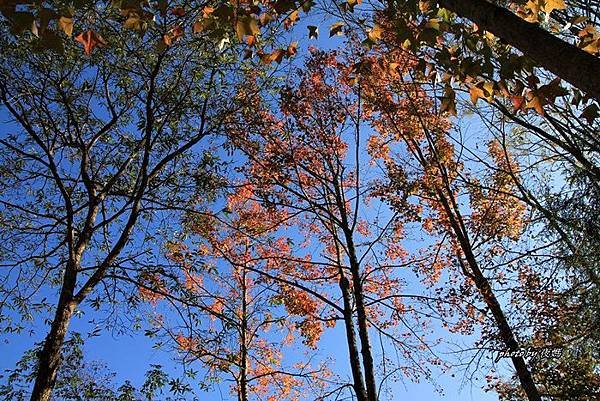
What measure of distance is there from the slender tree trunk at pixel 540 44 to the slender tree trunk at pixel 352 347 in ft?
20.0

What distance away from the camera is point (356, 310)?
8258 mm

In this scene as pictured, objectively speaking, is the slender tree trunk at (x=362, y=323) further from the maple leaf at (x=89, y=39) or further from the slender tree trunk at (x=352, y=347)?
the maple leaf at (x=89, y=39)

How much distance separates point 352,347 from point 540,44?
6.25m

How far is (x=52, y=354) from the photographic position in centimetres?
591

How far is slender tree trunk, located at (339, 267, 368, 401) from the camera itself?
7436mm

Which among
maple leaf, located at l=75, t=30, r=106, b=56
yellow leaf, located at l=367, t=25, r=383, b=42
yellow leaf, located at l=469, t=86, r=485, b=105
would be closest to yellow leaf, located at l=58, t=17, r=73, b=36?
maple leaf, located at l=75, t=30, r=106, b=56

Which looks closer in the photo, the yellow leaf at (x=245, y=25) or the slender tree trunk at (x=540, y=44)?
the slender tree trunk at (x=540, y=44)

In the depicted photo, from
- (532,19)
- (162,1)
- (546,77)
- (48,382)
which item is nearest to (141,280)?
(48,382)

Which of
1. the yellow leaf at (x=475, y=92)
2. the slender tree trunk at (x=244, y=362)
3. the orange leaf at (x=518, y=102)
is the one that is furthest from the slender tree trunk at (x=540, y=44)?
the slender tree trunk at (x=244, y=362)

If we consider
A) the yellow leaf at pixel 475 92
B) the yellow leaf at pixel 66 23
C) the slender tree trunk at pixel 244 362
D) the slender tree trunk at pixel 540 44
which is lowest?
the slender tree trunk at pixel 540 44

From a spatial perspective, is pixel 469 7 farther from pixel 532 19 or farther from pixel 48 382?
pixel 48 382

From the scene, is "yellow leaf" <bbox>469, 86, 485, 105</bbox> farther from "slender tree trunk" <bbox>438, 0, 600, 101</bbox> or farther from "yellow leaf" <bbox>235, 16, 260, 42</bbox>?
"yellow leaf" <bbox>235, 16, 260, 42</bbox>

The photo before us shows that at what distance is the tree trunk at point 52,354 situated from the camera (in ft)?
18.6

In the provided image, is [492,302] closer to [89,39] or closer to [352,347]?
[352,347]
